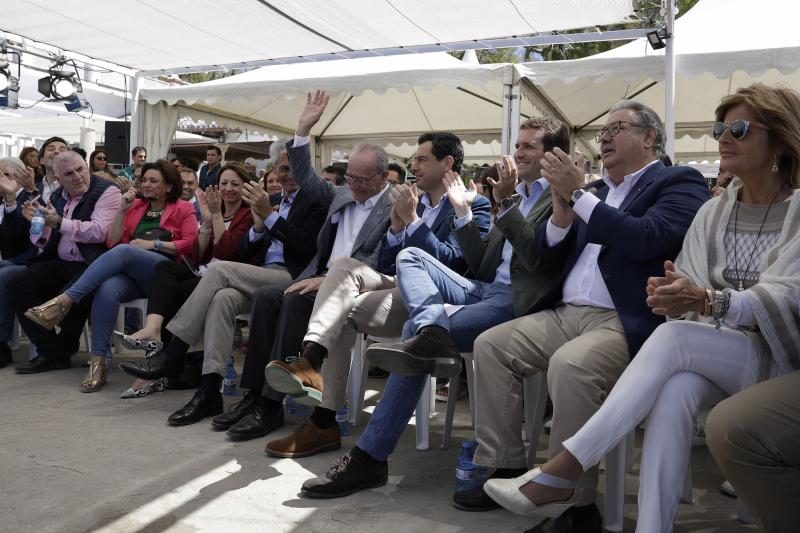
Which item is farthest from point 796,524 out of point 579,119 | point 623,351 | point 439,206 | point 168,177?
point 579,119

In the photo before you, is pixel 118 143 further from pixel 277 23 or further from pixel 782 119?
pixel 782 119

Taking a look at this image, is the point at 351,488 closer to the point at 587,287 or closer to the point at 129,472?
the point at 129,472

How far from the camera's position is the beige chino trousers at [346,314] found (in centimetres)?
318

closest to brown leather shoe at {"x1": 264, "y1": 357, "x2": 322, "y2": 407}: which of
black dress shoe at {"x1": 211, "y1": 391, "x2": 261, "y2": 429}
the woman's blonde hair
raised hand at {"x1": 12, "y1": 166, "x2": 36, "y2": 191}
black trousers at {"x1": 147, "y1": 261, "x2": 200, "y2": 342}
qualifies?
black dress shoe at {"x1": 211, "y1": 391, "x2": 261, "y2": 429}

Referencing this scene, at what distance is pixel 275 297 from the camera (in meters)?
3.70

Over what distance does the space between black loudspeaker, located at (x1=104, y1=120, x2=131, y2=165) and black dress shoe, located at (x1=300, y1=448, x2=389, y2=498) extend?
7350 mm

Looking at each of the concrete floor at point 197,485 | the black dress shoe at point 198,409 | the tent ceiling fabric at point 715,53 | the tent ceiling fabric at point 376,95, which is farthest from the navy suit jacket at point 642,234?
the tent ceiling fabric at point 376,95

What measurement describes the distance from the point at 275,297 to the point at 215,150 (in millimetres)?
5836

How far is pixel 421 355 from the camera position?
264 centimetres

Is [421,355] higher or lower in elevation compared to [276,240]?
lower

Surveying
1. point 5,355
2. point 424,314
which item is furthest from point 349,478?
point 5,355

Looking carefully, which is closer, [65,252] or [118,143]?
[65,252]

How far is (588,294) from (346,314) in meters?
1.04

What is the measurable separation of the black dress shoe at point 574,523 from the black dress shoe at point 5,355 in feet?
13.5
